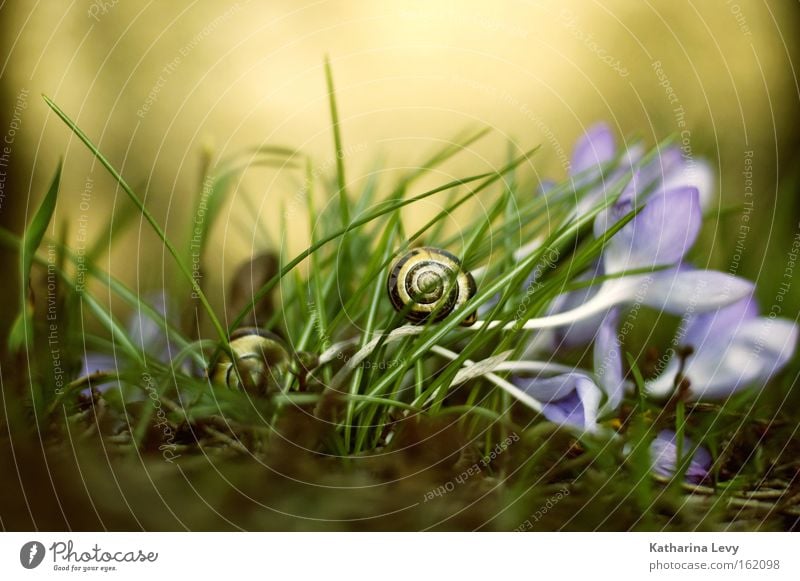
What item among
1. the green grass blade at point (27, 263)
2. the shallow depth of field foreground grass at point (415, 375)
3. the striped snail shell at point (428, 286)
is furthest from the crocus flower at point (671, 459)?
the green grass blade at point (27, 263)

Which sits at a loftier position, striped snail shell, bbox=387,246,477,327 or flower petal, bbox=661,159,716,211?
flower petal, bbox=661,159,716,211

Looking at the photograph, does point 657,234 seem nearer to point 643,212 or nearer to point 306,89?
point 643,212

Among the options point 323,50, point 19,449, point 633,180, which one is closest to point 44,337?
point 19,449

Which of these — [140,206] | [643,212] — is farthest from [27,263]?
[643,212]

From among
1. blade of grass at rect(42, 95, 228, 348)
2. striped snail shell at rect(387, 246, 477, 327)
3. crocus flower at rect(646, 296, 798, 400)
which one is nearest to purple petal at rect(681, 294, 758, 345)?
crocus flower at rect(646, 296, 798, 400)

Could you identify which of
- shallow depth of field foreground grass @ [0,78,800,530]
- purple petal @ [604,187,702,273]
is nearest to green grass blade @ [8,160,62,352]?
shallow depth of field foreground grass @ [0,78,800,530]

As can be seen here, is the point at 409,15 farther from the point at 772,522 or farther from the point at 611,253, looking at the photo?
the point at 772,522

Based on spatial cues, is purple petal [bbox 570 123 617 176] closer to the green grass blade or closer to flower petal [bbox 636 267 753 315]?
flower petal [bbox 636 267 753 315]
